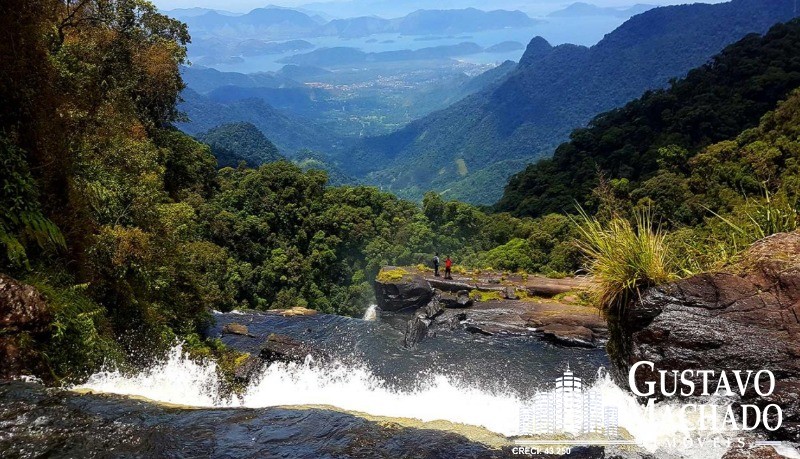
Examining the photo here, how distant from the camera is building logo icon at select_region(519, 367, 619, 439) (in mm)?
5199

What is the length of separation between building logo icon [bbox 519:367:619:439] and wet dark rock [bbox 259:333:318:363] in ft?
25.6

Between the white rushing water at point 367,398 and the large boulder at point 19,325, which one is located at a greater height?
the large boulder at point 19,325

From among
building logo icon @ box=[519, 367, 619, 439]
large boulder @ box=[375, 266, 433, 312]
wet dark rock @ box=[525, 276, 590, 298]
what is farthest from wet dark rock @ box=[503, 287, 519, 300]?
building logo icon @ box=[519, 367, 619, 439]

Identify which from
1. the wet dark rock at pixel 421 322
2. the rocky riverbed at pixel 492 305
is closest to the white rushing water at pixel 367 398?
the wet dark rock at pixel 421 322

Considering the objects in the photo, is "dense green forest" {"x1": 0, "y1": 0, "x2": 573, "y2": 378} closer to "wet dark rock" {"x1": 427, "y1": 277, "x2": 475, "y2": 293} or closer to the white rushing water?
the white rushing water

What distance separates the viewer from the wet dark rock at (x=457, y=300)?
58.1 feet

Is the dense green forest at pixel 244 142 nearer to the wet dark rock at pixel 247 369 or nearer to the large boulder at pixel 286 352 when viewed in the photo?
the large boulder at pixel 286 352

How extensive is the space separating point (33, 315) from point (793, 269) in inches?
310

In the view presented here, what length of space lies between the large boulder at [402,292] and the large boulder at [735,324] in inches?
514

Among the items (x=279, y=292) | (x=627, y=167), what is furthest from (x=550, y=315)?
(x=627, y=167)

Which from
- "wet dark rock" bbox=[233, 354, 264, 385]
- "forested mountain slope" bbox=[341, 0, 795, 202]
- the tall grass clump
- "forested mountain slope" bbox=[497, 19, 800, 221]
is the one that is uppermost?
"forested mountain slope" bbox=[341, 0, 795, 202]

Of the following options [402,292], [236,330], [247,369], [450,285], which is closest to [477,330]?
[450,285]

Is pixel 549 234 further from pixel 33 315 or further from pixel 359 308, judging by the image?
pixel 33 315

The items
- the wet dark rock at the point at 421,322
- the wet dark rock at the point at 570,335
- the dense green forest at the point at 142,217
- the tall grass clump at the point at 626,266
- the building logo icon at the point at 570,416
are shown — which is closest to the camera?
the building logo icon at the point at 570,416
